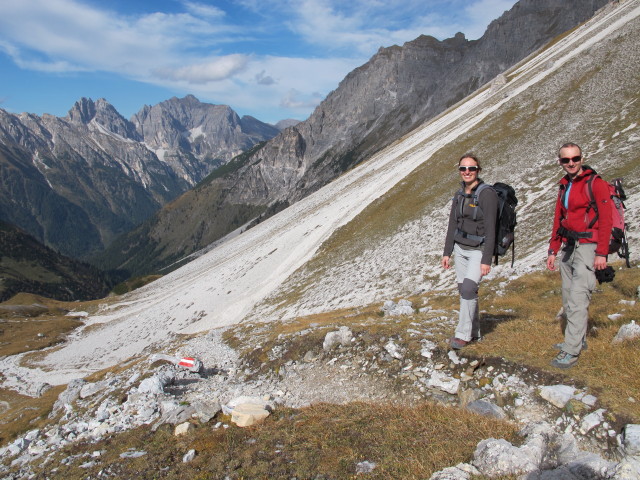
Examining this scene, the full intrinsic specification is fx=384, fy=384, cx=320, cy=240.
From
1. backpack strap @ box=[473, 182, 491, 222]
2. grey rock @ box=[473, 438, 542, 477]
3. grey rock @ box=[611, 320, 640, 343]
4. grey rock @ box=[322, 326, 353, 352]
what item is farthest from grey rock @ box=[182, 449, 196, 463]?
grey rock @ box=[611, 320, 640, 343]

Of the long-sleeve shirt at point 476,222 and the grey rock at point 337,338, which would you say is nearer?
the long-sleeve shirt at point 476,222

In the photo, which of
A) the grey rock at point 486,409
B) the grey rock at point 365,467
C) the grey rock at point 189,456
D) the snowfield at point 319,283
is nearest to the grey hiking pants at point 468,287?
the grey rock at point 486,409

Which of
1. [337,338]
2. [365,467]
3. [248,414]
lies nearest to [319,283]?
[337,338]

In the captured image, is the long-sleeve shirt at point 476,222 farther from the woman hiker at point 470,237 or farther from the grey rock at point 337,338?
the grey rock at point 337,338

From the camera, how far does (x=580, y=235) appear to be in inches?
331

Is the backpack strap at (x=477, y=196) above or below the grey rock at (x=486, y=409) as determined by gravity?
above

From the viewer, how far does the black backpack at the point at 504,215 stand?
9344 mm

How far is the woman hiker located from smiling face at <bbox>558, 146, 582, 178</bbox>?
5.15 ft

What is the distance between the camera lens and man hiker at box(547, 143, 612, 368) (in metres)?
8.02

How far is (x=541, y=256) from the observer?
783 inches

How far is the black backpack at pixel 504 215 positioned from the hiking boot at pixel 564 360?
8.44 feet

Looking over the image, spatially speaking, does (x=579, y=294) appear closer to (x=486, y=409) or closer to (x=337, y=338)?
(x=486, y=409)

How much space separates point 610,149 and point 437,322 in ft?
89.2

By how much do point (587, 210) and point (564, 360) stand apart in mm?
3323
